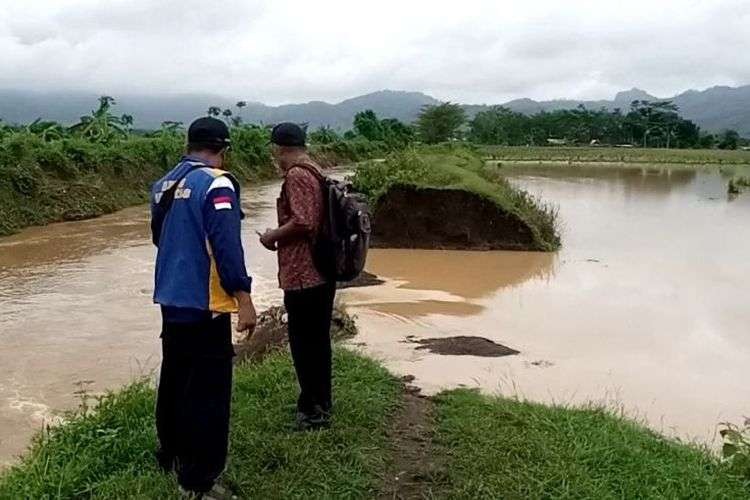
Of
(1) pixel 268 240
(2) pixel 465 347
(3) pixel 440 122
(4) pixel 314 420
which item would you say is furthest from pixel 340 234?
(3) pixel 440 122

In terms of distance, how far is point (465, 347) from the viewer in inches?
289

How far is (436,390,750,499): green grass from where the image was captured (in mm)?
3744

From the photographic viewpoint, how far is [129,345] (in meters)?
7.64

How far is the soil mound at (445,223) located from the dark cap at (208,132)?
10529 mm

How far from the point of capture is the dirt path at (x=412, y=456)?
3750 millimetres

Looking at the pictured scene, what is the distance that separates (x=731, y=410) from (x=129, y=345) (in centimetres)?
522

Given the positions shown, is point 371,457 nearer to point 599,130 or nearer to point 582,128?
point 582,128

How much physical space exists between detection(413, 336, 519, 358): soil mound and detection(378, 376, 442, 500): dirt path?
6.50 feet

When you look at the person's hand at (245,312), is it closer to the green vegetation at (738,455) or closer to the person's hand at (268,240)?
the person's hand at (268,240)

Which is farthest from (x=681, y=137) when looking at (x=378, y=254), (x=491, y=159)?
(x=378, y=254)

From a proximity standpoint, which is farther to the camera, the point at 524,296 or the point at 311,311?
the point at 524,296

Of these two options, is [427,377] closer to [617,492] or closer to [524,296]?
[617,492]

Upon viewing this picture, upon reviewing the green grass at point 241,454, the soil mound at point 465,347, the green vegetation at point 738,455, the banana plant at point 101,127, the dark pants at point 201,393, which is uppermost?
the banana plant at point 101,127

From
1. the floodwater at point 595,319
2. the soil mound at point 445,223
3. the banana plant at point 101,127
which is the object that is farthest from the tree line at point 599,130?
the soil mound at point 445,223
